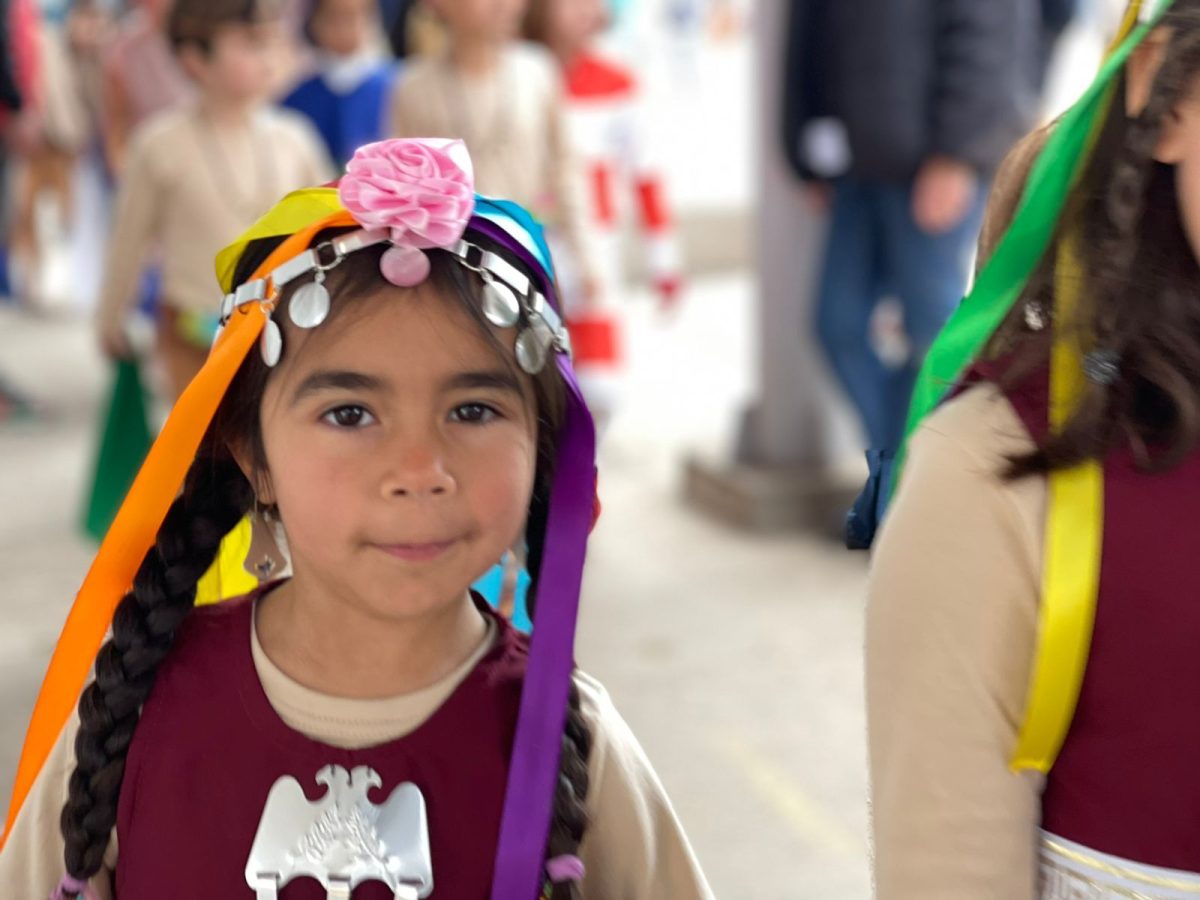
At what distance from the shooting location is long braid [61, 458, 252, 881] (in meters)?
1.36

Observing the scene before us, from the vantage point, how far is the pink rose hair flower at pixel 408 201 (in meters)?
1.30

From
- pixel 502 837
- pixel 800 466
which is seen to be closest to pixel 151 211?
pixel 800 466

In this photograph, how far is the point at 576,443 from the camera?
140cm

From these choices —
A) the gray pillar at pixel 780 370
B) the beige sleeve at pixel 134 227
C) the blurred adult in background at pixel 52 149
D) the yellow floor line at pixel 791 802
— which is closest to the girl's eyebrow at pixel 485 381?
the yellow floor line at pixel 791 802

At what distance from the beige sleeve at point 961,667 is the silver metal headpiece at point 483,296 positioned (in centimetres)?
33

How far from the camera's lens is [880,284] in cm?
409

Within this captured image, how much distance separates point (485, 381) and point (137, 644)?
1.28 ft

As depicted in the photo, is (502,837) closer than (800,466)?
Yes

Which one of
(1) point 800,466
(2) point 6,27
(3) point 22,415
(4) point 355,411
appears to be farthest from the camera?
(3) point 22,415

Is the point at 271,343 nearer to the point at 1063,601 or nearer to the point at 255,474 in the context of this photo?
the point at 255,474

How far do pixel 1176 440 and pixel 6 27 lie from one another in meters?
4.72

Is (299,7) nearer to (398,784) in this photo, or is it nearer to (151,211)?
(151,211)

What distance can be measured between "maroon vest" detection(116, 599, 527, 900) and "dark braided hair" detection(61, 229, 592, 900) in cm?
2

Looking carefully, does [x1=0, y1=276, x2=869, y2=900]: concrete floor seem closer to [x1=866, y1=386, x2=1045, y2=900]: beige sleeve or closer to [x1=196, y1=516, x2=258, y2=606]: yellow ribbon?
[x1=196, y1=516, x2=258, y2=606]: yellow ribbon
